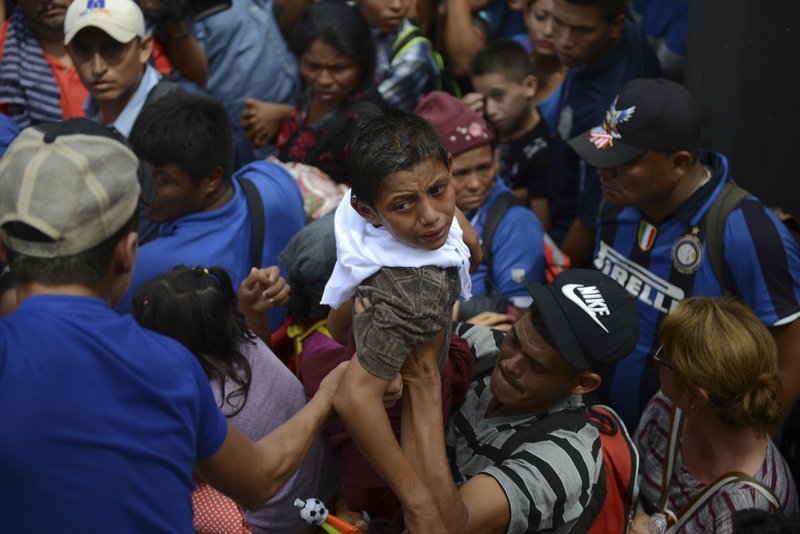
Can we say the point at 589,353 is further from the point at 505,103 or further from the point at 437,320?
the point at 505,103

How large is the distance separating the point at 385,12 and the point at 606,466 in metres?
3.26

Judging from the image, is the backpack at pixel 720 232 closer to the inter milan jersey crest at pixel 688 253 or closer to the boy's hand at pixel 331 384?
→ the inter milan jersey crest at pixel 688 253

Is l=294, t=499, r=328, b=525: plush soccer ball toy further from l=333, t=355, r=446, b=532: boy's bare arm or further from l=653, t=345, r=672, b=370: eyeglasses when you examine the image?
l=653, t=345, r=672, b=370: eyeglasses

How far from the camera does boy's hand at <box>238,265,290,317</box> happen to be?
305 cm

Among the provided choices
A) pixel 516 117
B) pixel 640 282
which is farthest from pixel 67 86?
pixel 640 282

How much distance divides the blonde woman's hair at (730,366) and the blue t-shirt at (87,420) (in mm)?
1687

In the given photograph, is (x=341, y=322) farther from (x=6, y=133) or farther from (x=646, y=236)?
(x=6, y=133)

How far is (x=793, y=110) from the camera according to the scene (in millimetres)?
4191

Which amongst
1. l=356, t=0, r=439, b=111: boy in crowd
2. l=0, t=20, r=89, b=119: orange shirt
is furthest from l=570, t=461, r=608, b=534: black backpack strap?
l=0, t=20, r=89, b=119: orange shirt

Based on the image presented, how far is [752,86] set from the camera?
442 cm

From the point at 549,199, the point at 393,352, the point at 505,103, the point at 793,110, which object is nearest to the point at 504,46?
the point at 505,103

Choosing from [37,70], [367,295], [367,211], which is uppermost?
[367,211]

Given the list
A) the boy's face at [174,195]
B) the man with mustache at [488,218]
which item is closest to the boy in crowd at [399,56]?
the man with mustache at [488,218]

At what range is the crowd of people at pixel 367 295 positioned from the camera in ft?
6.23
